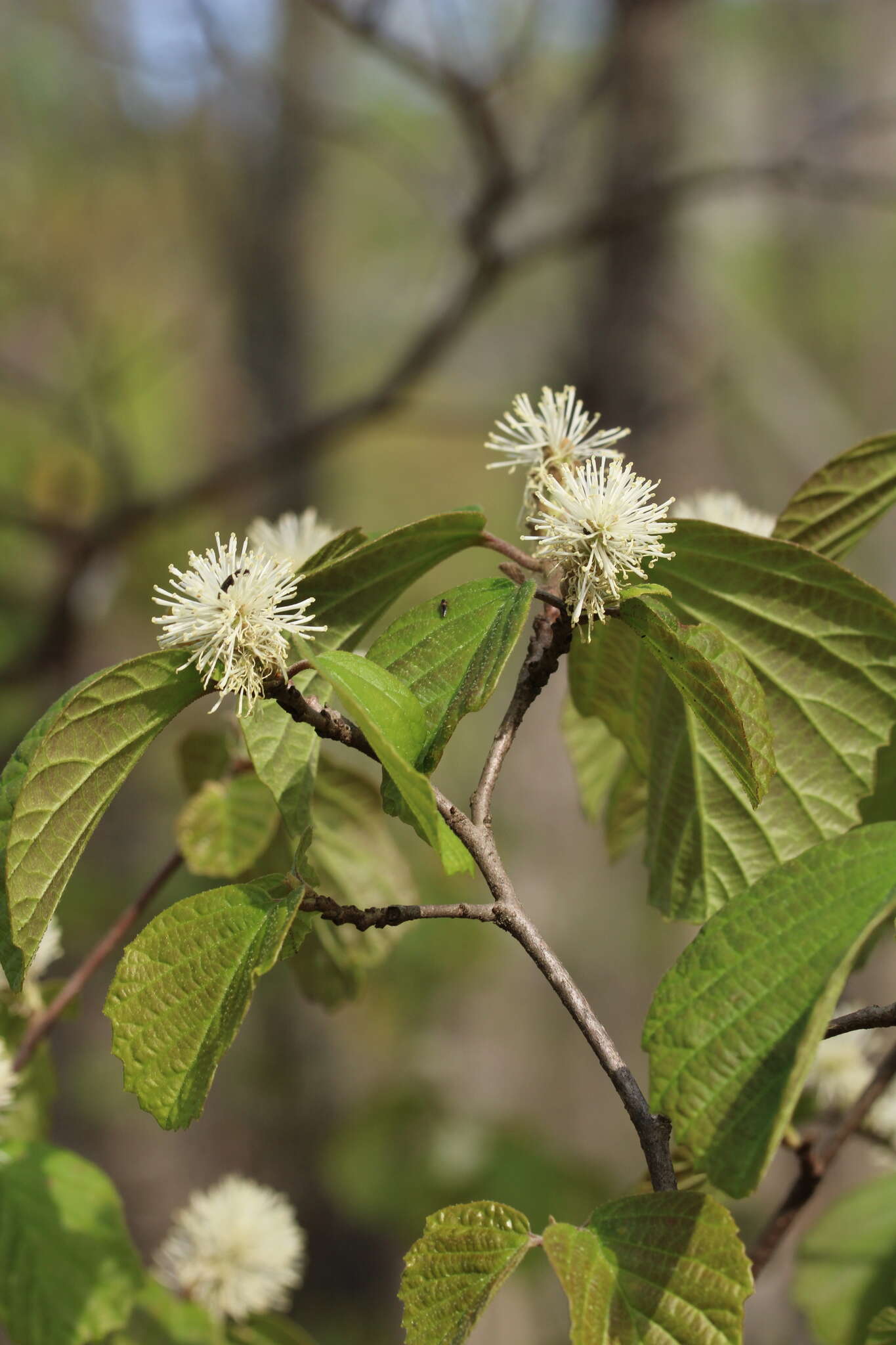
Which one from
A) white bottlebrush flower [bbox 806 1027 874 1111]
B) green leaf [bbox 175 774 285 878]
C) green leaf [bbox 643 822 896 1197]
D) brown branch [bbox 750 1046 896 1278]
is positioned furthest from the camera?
white bottlebrush flower [bbox 806 1027 874 1111]

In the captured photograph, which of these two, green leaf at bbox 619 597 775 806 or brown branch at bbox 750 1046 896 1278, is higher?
green leaf at bbox 619 597 775 806

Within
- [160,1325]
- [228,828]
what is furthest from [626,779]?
[160,1325]

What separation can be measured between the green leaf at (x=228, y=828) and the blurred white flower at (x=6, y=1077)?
17 cm

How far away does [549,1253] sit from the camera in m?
0.39

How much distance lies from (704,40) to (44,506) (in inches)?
87.4

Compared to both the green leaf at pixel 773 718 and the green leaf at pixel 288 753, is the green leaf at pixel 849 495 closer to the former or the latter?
the green leaf at pixel 773 718

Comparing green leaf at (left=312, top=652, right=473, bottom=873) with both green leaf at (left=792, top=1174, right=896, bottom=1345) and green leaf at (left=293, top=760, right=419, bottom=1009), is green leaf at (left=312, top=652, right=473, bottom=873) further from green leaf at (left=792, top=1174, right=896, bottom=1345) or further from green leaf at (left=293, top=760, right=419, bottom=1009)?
green leaf at (left=792, top=1174, right=896, bottom=1345)

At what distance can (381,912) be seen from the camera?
43cm

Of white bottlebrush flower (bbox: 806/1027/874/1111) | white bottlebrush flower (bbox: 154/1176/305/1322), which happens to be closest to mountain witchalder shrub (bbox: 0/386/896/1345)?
white bottlebrush flower (bbox: 154/1176/305/1322)

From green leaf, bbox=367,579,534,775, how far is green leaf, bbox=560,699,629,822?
24 cm

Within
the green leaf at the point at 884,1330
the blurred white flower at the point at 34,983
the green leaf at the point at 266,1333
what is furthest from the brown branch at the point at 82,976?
the green leaf at the point at 884,1330

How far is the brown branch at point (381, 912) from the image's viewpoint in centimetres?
42

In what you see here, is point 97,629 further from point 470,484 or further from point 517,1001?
point 470,484

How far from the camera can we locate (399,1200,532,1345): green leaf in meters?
0.41
